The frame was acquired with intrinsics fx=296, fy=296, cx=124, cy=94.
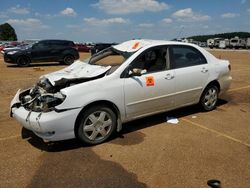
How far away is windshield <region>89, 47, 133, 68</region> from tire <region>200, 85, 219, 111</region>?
2.13 m

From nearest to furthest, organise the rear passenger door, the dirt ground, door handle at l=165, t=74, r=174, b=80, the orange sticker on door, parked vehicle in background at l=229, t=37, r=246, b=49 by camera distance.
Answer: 1. the dirt ground
2. the orange sticker on door
3. door handle at l=165, t=74, r=174, b=80
4. the rear passenger door
5. parked vehicle in background at l=229, t=37, r=246, b=49

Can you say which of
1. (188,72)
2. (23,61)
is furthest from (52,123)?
(23,61)

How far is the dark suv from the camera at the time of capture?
17938 millimetres

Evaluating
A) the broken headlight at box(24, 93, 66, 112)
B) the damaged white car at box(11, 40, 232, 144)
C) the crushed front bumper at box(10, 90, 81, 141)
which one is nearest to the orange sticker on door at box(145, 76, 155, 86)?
the damaged white car at box(11, 40, 232, 144)

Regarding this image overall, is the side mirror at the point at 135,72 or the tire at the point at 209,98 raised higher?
the side mirror at the point at 135,72

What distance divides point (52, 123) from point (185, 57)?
3.16 metres

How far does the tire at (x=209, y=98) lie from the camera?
21.6 feet

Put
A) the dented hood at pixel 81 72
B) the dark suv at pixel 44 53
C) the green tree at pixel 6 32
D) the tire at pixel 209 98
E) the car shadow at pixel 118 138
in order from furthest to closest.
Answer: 1. the green tree at pixel 6 32
2. the dark suv at pixel 44 53
3. the tire at pixel 209 98
4. the dented hood at pixel 81 72
5. the car shadow at pixel 118 138

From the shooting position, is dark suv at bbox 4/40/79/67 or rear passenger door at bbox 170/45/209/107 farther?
dark suv at bbox 4/40/79/67

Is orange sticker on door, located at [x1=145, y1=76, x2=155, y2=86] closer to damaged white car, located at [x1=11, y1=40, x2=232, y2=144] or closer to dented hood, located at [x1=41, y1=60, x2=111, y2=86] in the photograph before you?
damaged white car, located at [x1=11, y1=40, x2=232, y2=144]

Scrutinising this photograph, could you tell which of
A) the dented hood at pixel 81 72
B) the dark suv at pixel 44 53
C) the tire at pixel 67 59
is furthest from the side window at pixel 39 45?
the dented hood at pixel 81 72

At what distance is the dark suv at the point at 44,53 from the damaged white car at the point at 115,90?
514 inches

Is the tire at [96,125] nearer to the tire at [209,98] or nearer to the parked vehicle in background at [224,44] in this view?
the tire at [209,98]

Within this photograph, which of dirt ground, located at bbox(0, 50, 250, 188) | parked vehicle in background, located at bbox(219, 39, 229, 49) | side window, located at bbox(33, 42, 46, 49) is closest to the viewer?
dirt ground, located at bbox(0, 50, 250, 188)
